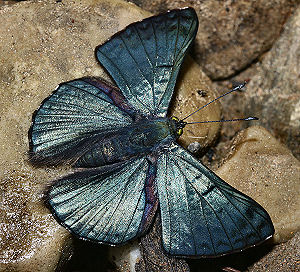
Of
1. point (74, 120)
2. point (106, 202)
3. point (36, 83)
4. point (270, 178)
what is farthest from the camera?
point (270, 178)

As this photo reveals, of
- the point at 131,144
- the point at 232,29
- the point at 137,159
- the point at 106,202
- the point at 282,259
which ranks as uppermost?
the point at 232,29

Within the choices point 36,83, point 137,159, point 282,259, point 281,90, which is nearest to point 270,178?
point 282,259

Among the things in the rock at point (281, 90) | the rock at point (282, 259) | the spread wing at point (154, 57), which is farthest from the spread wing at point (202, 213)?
the rock at point (281, 90)

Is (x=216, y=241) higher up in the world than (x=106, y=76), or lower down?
lower down

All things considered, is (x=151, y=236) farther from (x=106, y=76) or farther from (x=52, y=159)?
(x=106, y=76)

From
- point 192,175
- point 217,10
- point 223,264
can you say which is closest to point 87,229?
point 192,175

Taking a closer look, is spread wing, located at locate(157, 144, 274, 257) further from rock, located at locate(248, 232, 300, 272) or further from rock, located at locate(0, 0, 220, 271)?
rock, located at locate(0, 0, 220, 271)

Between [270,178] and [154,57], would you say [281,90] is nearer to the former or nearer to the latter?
[270,178]
